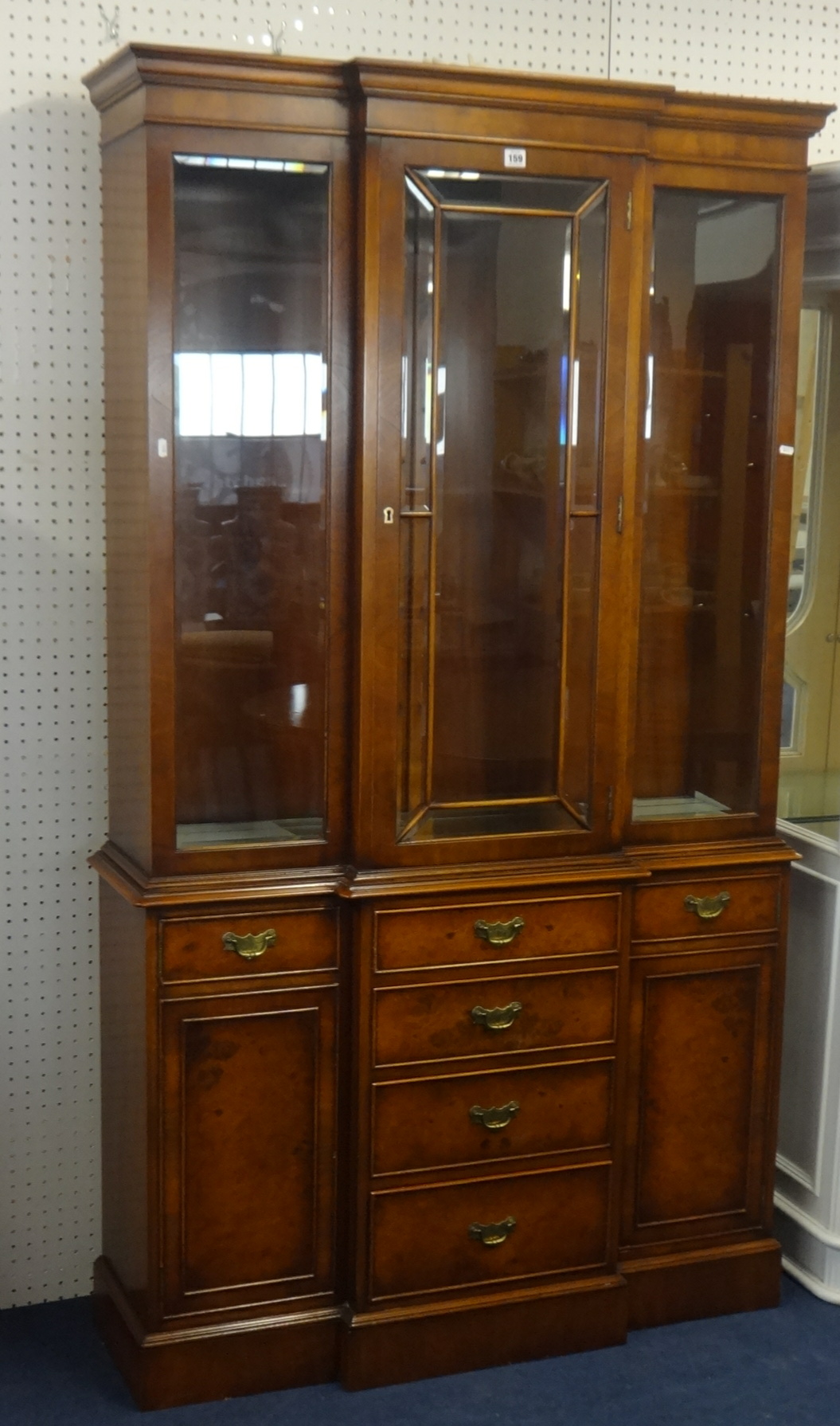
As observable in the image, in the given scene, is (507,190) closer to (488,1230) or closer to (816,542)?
(816,542)

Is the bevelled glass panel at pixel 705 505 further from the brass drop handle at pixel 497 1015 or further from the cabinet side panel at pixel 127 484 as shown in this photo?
the cabinet side panel at pixel 127 484

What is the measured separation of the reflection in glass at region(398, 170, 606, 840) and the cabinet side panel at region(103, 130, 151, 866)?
476 mm

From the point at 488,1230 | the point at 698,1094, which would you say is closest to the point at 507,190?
the point at 698,1094

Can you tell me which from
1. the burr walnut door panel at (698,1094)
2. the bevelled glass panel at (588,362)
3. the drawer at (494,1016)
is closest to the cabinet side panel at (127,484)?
the drawer at (494,1016)

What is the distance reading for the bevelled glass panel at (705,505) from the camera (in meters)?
3.04

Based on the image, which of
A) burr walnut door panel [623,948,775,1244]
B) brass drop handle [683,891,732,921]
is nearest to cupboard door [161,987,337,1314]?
burr walnut door panel [623,948,775,1244]

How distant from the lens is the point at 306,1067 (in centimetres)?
287

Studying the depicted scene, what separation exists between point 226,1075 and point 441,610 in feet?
3.17

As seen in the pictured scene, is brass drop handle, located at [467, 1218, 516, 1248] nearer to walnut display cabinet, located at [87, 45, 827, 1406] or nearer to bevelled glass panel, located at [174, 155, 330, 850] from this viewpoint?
walnut display cabinet, located at [87, 45, 827, 1406]

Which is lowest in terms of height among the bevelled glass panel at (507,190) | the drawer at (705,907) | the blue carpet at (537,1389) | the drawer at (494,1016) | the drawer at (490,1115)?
the blue carpet at (537,1389)

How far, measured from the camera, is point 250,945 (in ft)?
9.14

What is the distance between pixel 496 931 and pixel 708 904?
504mm

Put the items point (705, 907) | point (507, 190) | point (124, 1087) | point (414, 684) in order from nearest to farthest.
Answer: point (507, 190)
point (414, 684)
point (124, 1087)
point (705, 907)

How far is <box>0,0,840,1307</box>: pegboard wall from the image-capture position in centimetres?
288
